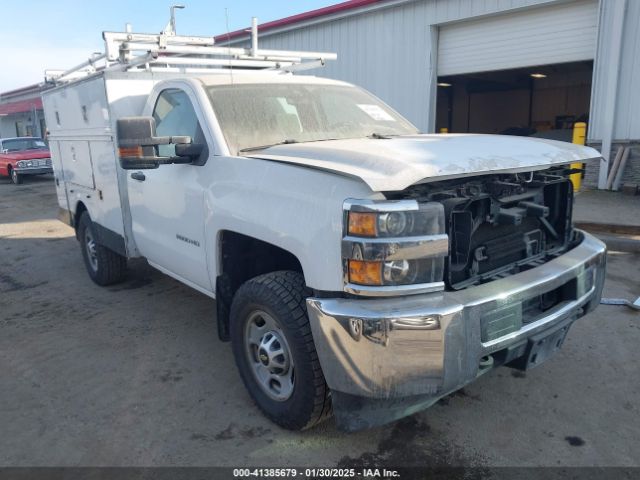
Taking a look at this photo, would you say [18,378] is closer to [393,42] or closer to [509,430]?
[509,430]

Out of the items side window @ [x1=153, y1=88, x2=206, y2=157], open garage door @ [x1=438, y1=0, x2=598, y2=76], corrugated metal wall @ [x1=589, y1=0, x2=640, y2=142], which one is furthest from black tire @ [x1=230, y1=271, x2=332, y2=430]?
open garage door @ [x1=438, y1=0, x2=598, y2=76]

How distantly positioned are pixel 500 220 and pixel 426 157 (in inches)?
22.8

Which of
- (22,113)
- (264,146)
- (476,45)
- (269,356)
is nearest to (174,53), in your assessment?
(264,146)

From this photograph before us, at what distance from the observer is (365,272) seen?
230 cm

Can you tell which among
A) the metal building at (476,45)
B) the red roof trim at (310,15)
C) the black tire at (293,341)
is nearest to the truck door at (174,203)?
the black tire at (293,341)

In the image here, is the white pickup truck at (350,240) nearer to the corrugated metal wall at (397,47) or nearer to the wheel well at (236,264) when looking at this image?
the wheel well at (236,264)

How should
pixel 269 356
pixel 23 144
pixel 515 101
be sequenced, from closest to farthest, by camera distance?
pixel 269 356 < pixel 23 144 < pixel 515 101

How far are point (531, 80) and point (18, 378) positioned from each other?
22.8 m

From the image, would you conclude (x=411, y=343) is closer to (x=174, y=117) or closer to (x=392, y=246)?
(x=392, y=246)

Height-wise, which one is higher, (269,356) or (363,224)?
(363,224)

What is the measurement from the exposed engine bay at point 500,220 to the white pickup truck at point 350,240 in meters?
0.01

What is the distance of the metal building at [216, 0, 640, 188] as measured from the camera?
9742mm

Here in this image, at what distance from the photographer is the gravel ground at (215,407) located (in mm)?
2768

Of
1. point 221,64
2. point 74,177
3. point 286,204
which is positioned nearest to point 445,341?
point 286,204
